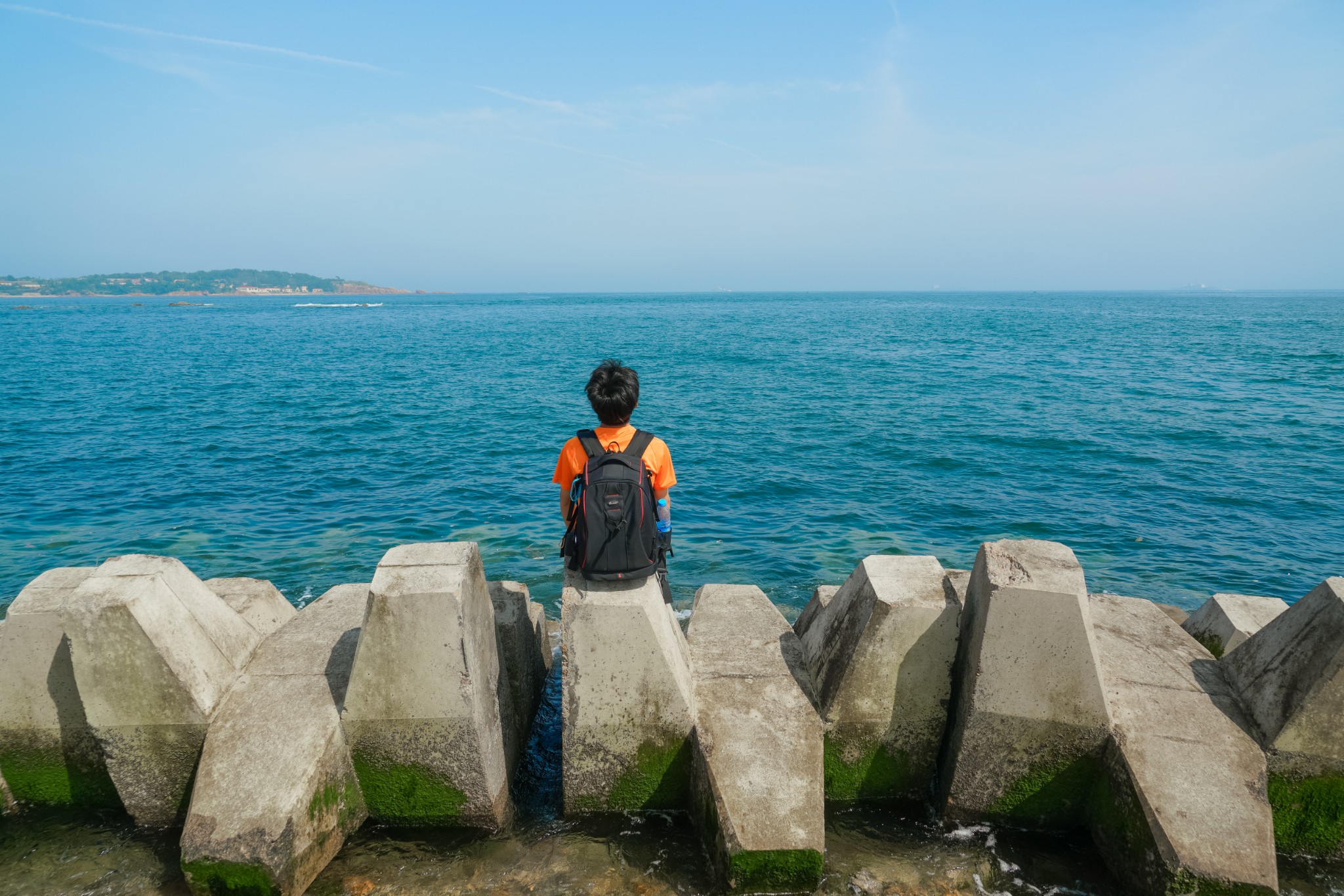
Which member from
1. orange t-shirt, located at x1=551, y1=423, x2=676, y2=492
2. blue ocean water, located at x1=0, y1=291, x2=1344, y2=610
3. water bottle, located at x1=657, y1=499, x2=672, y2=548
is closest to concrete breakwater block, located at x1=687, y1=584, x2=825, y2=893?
water bottle, located at x1=657, y1=499, x2=672, y2=548

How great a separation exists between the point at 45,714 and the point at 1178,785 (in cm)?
762

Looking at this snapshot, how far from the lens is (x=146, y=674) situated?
4867 mm

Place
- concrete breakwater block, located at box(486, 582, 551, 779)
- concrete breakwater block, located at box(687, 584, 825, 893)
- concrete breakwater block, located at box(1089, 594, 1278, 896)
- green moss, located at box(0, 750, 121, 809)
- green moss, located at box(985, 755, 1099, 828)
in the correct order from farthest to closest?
concrete breakwater block, located at box(486, 582, 551, 779) < green moss, located at box(0, 750, 121, 809) < green moss, located at box(985, 755, 1099, 828) < concrete breakwater block, located at box(687, 584, 825, 893) < concrete breakwater block, located at box(1089, 594, 1278, 896)

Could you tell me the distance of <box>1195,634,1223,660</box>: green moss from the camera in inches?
252

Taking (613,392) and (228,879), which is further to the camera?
(613,392)

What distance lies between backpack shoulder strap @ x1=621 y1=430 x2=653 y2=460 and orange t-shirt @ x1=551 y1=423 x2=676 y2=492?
5 cm

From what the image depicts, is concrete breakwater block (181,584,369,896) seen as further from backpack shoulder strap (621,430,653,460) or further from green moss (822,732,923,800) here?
green moss (822,732,923,800)

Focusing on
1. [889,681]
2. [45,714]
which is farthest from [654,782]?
[45,714]

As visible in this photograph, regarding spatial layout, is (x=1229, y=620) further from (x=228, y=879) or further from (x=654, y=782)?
(x=228, y=879)

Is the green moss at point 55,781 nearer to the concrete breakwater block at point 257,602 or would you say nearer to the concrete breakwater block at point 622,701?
the concrete breakwater block at point 257,602

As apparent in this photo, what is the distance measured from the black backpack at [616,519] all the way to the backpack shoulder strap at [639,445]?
15mm

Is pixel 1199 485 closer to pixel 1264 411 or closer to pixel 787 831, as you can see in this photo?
pixel 1264 411

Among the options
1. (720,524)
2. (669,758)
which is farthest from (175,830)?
(720,524)

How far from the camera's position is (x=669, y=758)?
5207 mm
